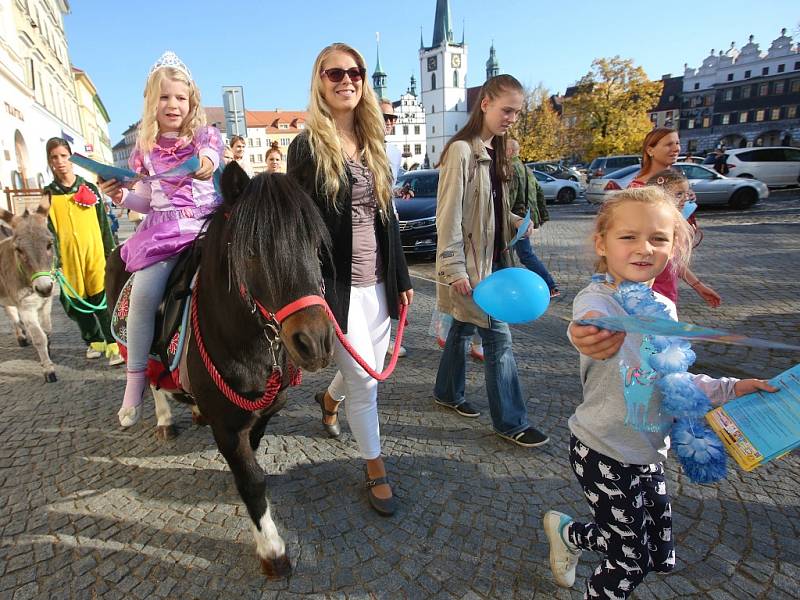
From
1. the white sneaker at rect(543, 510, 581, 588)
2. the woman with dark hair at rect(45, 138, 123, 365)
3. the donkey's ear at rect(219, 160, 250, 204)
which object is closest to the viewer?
the donkey's ear at rect(219, 160, 250, 204)

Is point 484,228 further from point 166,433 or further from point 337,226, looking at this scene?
point 166,433

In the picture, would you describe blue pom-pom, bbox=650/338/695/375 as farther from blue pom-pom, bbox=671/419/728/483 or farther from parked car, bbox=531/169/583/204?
parked car, bbox=531/169/583/204

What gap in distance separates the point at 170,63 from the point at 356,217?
1.62m

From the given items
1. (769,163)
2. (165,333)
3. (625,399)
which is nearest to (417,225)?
(165,333)

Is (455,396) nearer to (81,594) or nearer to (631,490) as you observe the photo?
(631,490)

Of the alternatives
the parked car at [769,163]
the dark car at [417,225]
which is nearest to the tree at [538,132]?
the parked car at [769,163]

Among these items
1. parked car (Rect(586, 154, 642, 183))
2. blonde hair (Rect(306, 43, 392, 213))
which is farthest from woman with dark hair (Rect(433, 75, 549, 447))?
parked car (Rect(586, 154, 642, 183))

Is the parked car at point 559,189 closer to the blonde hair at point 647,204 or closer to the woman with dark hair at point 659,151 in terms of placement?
the woman with dark hair at point 659,151

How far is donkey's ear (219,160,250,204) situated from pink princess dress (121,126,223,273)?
99 centimetres

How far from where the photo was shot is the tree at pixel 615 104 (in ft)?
117

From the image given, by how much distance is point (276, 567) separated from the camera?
2164mm

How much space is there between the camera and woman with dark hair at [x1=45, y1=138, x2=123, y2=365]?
5039 millimetres

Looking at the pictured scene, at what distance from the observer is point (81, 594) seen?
6.93 ft

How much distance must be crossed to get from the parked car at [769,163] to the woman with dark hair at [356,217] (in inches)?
913
